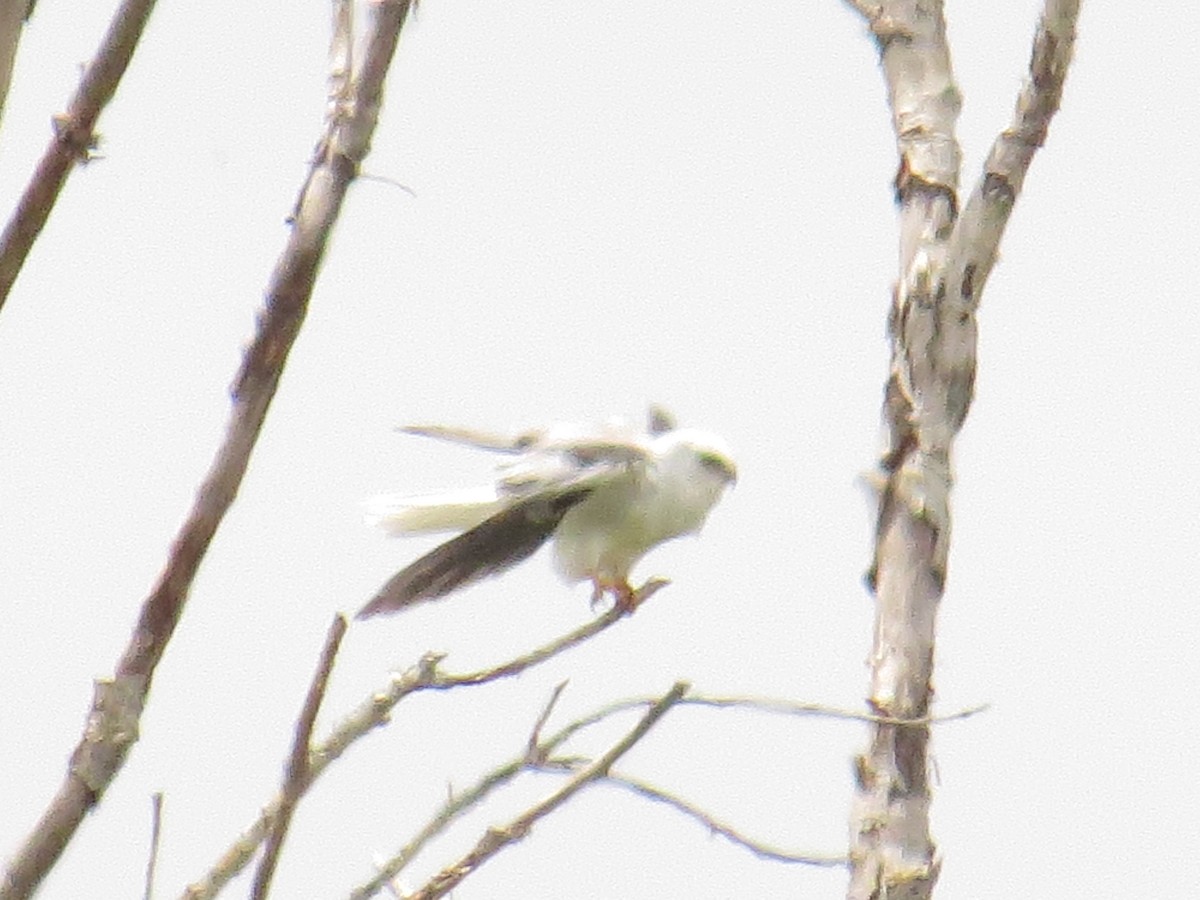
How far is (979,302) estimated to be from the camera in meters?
2.69

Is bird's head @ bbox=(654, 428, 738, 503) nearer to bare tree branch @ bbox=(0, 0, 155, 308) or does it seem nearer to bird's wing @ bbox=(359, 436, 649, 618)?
bird's wing @ bbox=(359, 436, 649, 618)

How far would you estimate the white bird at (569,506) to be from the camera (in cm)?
414

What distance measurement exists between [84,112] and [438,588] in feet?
8.93

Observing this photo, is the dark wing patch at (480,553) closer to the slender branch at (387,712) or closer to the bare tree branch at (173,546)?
the slender branch at (387,712)

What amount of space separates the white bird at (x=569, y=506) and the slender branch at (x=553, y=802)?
166cm

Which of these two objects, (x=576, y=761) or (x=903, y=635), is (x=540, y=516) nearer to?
(x=576, y=761)

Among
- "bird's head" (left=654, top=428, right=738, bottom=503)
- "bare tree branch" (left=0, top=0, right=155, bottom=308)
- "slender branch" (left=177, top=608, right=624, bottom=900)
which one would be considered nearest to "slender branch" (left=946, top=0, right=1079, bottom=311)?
"slender branch" (left=177, top=608, right=624, bottom=900)

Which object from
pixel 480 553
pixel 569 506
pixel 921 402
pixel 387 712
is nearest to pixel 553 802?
pixel 387 712

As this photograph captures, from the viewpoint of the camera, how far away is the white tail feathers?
431 centimetres

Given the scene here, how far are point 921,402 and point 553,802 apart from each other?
2.67 feet

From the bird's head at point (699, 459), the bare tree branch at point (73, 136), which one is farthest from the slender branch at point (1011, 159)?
the bird's head at point (699, 459)

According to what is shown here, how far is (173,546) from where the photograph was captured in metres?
1.36

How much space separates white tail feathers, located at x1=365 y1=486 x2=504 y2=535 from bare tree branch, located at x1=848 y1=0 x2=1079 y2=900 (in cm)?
172

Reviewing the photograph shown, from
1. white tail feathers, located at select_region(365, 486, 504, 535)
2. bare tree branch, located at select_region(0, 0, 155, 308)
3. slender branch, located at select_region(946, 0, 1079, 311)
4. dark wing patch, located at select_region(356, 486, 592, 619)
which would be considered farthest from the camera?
white tail feathers, located at select_region(365, 486, 504, 535)
